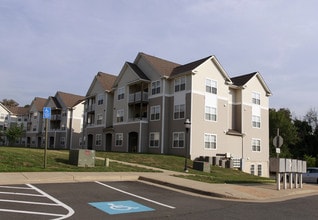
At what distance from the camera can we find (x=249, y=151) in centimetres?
4494

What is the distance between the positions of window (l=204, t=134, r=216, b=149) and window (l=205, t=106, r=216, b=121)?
1893 mm

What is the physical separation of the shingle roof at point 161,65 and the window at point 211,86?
4695 mm

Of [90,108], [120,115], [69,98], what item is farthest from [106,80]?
[69,98]

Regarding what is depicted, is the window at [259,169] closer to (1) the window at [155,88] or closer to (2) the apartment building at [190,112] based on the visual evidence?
(2) the apartment building at [190,112]

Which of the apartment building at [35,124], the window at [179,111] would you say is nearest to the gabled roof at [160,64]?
the window at [179,111]

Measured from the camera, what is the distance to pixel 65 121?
234ft

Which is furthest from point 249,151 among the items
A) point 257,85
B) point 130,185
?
point 130,185

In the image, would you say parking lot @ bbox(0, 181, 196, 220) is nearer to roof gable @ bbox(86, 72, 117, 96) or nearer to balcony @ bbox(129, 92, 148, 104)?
balcony @ bbox(129, 92, 148, 104)

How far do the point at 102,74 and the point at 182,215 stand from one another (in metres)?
48.4

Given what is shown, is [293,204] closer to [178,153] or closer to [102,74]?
[178,153]

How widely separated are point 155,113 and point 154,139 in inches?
118

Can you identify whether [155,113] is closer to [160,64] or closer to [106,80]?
[160,64]

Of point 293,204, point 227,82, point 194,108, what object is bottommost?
point 293,204

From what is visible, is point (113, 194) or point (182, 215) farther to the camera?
point (113, 194)
